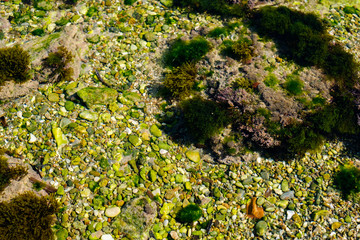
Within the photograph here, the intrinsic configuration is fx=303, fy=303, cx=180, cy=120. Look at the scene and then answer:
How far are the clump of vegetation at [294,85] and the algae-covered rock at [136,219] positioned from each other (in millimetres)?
4967

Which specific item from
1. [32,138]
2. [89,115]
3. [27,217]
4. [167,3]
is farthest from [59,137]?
[167,3]

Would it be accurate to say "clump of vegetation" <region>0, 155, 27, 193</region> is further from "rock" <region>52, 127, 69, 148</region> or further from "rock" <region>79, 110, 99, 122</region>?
"rock" <region>79, 110, 99, 122</region>

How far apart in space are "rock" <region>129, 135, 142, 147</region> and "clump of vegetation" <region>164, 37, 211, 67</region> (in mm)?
2603

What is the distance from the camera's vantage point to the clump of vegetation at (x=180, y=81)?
28.0ft

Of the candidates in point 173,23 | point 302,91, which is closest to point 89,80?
point 173,23

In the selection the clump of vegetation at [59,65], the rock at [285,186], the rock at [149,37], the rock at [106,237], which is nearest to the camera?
the rock at [106,237]

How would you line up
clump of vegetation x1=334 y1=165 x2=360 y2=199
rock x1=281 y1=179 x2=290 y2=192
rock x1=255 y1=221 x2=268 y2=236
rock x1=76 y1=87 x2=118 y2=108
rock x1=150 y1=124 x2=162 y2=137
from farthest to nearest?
rock x1=76 y1=87 x2=118 y2=108
rock x1=150 y1=124 x2=162 y2=137
rock x1=281 y1=179 x2=290 y2=192
clump of vegetation x1=334 y1=165 x2=360 y2=199
rock x1=255 y1=221 x2=268 y2=236

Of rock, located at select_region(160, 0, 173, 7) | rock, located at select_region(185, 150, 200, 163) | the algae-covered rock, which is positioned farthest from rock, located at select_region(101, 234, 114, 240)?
rock, located at select_region(160, 0, 173, 7)

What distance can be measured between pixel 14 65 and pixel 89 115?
2656 millimetres

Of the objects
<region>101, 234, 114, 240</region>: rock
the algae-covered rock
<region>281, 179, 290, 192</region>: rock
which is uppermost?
<region>281, 179, 290, 192</region>: rock

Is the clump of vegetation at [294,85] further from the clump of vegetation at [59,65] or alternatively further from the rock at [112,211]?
the clump of vegetation at [59,65]

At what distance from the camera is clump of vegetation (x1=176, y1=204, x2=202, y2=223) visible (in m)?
7.07

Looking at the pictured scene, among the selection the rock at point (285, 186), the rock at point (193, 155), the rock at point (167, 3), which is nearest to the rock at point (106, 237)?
the rock at point (193, 155)

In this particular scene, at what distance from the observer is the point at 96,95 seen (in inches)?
335
